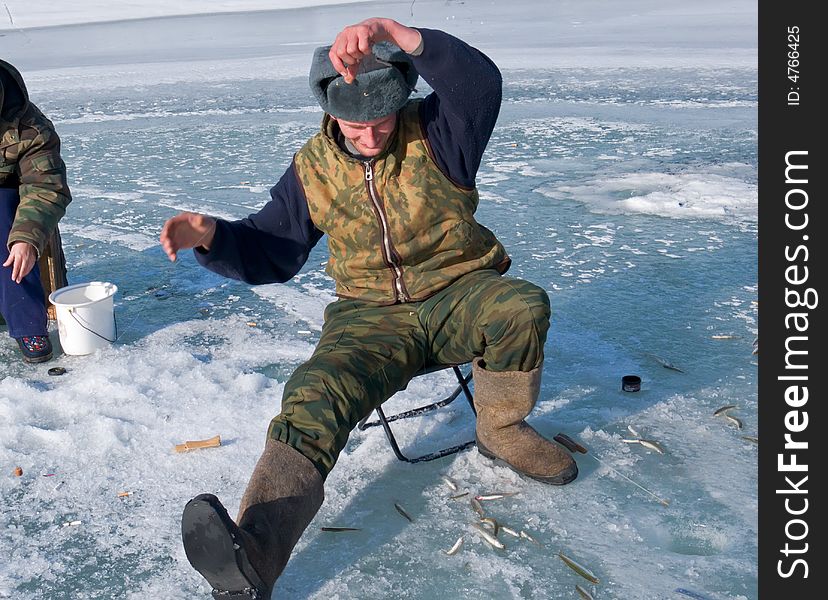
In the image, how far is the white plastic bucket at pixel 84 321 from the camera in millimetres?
4637

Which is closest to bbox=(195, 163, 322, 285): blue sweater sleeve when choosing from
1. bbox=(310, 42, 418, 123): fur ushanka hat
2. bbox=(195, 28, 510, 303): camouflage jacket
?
bbox=(195, 28, 510, 303): camouflage jacket

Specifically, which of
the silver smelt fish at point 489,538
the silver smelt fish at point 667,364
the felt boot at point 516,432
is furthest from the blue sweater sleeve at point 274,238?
the silver smelt fish at point 667,364

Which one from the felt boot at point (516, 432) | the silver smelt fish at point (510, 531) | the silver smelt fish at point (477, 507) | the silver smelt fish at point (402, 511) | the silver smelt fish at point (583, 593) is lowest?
the silver smelt fish at point (583, 593)

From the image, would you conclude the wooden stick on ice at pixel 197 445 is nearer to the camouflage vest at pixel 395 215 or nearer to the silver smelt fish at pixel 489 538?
the camouflage vest at pixel 395 215

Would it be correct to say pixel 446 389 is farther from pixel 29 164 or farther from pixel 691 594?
pixel 29 164

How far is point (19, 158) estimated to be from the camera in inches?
180

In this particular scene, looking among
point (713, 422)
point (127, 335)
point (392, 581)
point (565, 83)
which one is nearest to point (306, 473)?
point (392, 581)

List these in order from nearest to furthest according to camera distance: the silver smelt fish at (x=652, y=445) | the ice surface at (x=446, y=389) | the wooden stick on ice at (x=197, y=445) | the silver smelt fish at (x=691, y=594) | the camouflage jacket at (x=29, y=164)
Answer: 1. the silver smelt fish at (x=691, y=594)
2. the ice surface at (x=446, y=389)
3. the silver smelt fish at (x=652, y=445)
4. the wooden stick on ice at (x=197, y=445)
5. the camouflage jacket at (x=29, y=164)

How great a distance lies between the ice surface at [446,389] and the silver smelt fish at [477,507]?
62 millimetres

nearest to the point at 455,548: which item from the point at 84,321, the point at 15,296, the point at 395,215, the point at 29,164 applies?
the point at 395,215

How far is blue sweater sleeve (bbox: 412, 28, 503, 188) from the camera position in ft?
10.5

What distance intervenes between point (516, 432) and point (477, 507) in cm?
30

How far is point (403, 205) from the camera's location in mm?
3367

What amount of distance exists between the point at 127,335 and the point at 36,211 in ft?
2.70
